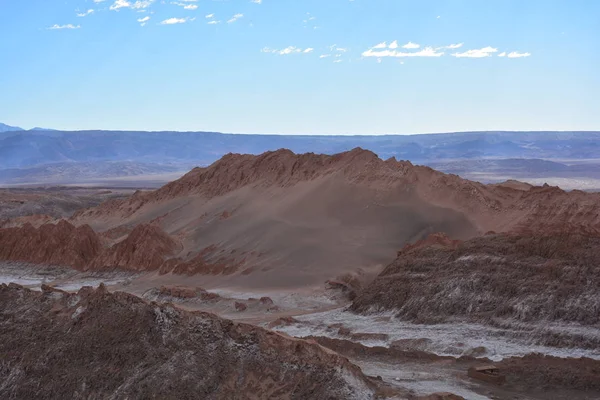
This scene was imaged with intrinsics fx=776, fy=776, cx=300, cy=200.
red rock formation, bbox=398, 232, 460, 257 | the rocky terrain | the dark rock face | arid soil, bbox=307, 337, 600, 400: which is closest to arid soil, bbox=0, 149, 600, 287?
the rocky terrain

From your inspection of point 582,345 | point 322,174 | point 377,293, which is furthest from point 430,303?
point 322,174

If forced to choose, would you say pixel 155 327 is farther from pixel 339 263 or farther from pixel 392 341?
pixel 339 263

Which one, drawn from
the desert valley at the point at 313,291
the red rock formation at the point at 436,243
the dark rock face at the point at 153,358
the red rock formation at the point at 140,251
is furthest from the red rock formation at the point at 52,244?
the dark rock face at the point at 153,358

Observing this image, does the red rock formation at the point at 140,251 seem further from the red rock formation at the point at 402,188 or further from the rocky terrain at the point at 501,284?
the rocky terrain at the point at 501,284

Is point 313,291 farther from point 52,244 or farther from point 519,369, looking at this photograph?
point 52,244

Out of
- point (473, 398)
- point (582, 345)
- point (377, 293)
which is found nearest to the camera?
point (473, 398)

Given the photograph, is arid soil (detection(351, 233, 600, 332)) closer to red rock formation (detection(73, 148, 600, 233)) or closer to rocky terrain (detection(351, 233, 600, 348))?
rocky terrain (detection(351, 233, 600, 348))
